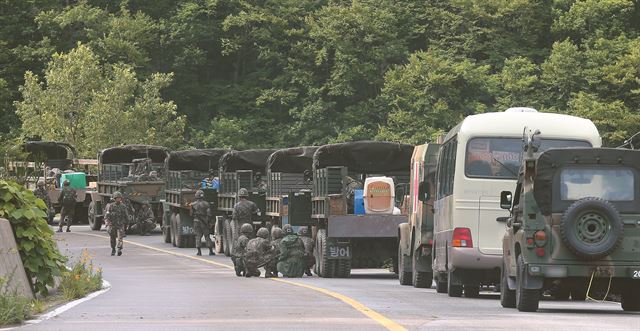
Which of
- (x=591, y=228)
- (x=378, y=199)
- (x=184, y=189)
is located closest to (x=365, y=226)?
(x=378, y=199)

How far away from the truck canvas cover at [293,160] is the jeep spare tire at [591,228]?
70.0ft

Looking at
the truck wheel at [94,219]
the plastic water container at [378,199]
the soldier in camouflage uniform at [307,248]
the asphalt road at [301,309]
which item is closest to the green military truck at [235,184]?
the soldier in camouflage uniform at [307,248]

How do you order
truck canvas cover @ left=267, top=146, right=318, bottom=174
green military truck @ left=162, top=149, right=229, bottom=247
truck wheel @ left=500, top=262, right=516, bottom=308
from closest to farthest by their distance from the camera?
truck wheel @ left=500, top=262, right=516, bottom=308, truck canvas cover @ left=267, top=146, right=318, bottom=174, green military truck @ left=162, top=149, right=229, bottom=247

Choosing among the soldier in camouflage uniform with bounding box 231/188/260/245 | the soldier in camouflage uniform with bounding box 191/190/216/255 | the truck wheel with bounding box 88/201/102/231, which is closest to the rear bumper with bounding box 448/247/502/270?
the soldier in camouflage uniform with bounding box 231/188/260/245

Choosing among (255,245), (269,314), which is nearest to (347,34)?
(255,245)

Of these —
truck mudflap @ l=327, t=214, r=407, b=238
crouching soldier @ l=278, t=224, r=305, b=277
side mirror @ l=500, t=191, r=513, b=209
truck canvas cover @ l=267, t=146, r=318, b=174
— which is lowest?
crouching soldier @ l=278, t=224, r=305, b=277

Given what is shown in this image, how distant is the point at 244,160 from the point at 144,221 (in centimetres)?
1022

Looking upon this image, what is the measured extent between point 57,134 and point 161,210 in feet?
86.2

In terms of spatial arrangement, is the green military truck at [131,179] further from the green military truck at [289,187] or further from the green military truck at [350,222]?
the green military truck at [350,222]

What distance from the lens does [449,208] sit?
24.9 meters

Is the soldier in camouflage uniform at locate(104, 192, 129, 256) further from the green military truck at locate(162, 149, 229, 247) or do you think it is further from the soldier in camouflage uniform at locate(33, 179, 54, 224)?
the soldier in camouflage uniform at locate(33, 179, 54, 224)

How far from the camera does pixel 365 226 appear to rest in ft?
105

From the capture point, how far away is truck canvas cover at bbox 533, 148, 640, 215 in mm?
20062

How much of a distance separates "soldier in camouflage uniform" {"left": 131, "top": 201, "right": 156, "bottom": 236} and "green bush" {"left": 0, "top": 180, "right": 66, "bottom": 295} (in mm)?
30944
